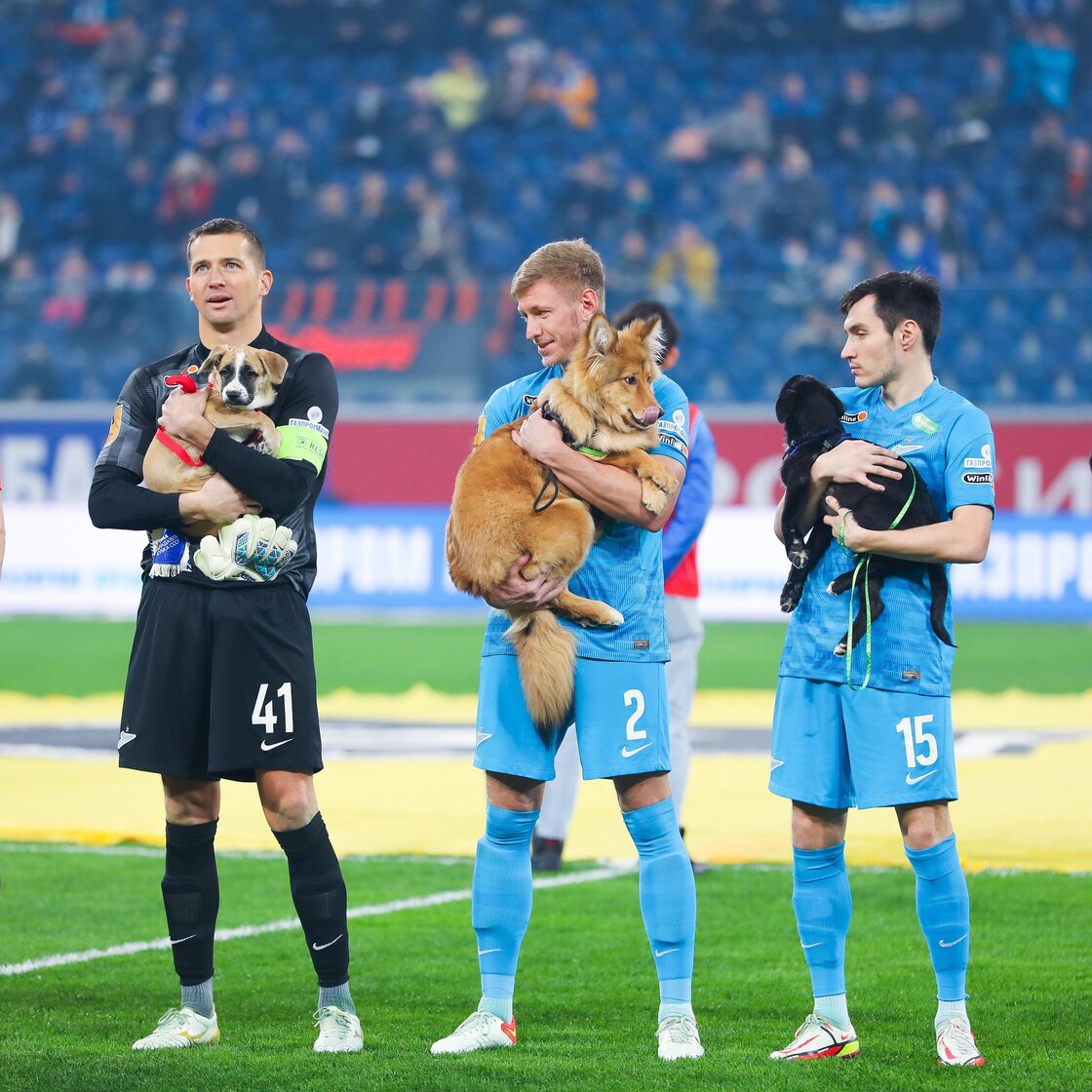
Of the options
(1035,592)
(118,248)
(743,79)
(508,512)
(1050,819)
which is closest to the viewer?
(508,512)

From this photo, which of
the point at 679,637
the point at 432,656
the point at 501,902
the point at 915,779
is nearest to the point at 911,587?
the point at 915,779

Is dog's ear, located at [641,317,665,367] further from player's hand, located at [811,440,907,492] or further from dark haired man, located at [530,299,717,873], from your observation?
dark haired man, located at [530,299,717,873]

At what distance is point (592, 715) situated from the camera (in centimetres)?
427

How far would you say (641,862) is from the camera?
14.3 feet

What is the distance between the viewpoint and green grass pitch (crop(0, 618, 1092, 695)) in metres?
13.3

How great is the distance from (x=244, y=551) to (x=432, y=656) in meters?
10.9

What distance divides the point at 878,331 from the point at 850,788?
1198 mm

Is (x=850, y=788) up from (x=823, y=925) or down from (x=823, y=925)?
up

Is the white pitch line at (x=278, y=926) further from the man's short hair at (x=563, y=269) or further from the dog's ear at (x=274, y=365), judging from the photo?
the man's short hair at (x=563, y=269)

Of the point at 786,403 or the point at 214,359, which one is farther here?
the point at 786,403

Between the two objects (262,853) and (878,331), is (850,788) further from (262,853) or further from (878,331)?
(262,853)

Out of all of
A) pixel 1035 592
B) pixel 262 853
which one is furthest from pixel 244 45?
pixel 262 853

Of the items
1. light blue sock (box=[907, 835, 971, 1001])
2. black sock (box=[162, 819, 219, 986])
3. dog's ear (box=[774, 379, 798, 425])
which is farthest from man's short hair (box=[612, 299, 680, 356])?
black sock (box=[162, 819, 219, 986])

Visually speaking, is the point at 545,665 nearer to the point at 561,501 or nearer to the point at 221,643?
the point at 561,501
